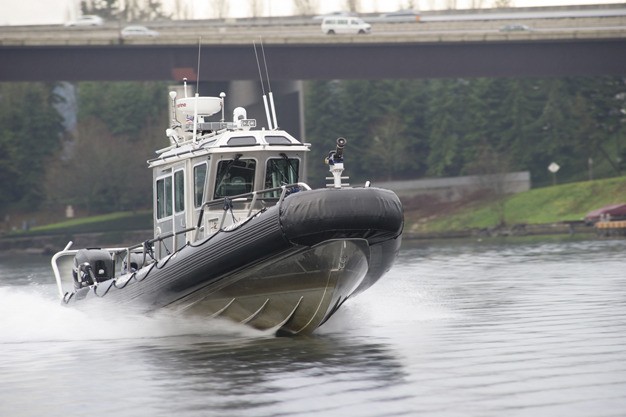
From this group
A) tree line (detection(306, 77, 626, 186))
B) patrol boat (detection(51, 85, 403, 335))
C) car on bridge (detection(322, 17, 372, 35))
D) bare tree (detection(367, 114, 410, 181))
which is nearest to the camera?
patrol boat (detection(51, 85, 403, 335))

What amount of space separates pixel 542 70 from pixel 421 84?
29723mm

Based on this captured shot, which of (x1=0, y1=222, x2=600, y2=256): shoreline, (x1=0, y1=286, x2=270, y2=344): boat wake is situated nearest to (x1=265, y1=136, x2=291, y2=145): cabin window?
(x1=0, y1=286, x2=270, y2=344): boat wake

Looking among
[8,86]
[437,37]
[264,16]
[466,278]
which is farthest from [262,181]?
[8,86]

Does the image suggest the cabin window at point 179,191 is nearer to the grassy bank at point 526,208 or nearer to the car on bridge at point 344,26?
the car on bridge at point 344,26

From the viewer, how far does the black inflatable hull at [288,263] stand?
1758 centimetres

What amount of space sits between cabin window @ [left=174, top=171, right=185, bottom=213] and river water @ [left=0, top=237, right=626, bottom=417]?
1921 mm

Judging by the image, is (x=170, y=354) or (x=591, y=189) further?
(x=591, y=189)

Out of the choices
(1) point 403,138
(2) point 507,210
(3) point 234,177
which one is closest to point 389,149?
(1) point 403,138

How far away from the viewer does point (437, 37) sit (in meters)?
59.4

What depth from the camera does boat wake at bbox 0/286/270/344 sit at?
65.7 ft

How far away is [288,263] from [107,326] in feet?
16.2

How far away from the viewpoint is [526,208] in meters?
72.5

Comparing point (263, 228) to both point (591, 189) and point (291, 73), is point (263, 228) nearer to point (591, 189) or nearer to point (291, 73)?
point (291, 73)

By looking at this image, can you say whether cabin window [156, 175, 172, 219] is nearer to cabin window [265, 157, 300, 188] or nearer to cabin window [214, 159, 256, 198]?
cabin window [214, 159, 256, 198]
